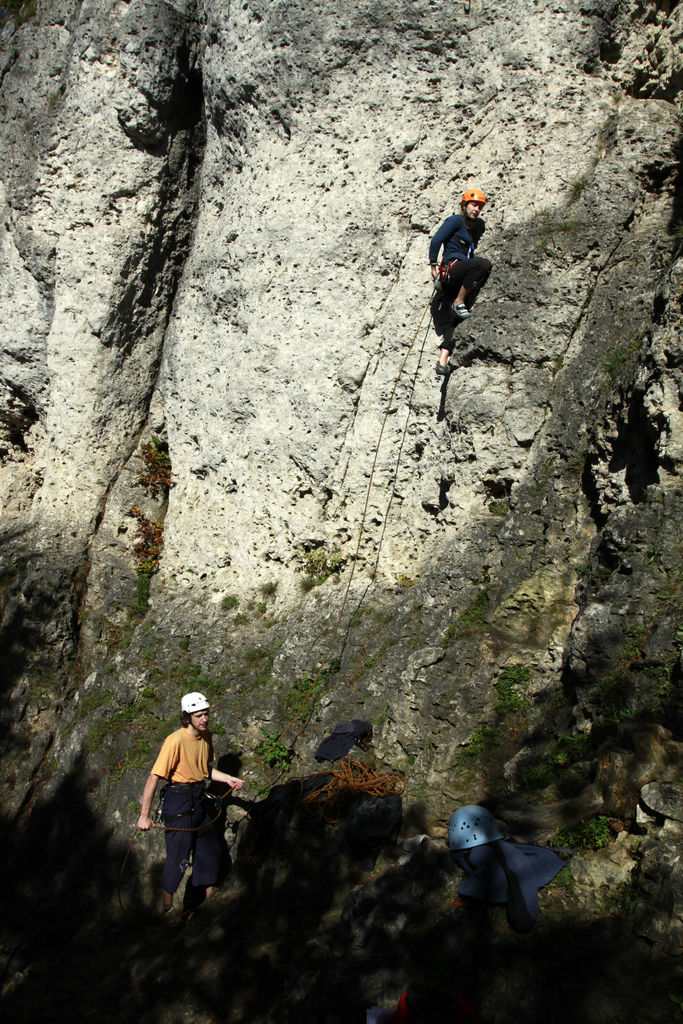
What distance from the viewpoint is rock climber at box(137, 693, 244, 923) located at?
5.52 m

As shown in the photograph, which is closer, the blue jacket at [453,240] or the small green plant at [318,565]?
the blue jacket at [453,240]

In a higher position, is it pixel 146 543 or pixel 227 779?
pixel 146 543

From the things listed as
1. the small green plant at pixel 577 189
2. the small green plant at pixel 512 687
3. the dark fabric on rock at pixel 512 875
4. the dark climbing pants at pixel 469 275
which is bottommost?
the dark fabric on rock at pixel 512 875

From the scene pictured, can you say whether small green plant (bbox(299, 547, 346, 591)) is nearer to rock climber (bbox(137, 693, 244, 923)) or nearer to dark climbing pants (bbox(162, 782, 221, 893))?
rock climber (bbox(137, 693, 244, 923))

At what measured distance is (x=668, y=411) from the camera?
534 cm

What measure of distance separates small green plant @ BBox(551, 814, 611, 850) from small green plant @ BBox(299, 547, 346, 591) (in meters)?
3.94

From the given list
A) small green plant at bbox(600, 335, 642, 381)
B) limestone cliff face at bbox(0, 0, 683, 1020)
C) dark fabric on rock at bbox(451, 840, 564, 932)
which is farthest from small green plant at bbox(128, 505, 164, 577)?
dark fabric on rock at bbox(451, 840, 564, 932)

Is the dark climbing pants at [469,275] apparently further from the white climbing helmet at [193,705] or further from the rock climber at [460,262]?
the white climbing helmet at [193,705]

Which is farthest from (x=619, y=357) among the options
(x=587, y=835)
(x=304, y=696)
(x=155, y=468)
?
(x=155, y=468)

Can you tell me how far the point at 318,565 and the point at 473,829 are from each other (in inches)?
157

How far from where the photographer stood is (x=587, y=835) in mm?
4211

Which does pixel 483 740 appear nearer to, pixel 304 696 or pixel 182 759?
pixel 304 696

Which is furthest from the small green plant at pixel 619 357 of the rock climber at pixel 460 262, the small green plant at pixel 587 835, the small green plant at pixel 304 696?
the small green plant at pixel 304 696

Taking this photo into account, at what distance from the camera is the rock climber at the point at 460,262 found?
23.1 feet
